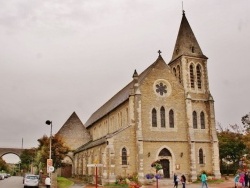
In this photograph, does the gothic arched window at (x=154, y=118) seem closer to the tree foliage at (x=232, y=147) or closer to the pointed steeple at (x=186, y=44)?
the pointed steeple at (x=186, y=44)

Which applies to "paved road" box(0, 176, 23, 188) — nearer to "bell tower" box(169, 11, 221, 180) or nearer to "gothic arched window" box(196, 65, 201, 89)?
"bell tower" box(169, 11, 221, 180)

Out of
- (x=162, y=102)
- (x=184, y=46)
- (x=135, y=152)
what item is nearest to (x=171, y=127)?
(x=162, y=102)

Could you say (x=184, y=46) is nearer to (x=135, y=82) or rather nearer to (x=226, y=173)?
(x=135, y=82)

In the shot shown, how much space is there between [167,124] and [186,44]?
11853 millimetres

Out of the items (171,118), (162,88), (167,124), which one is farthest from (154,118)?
(162,88)

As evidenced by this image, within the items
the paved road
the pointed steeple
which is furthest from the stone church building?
the paved road

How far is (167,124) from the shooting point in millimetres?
40250

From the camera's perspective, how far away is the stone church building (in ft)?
123

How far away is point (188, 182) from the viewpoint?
38.8 meters

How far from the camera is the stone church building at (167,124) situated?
3762 cm

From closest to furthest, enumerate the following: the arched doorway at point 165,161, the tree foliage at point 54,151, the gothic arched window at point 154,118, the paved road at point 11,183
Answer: the arched doorway at point 165,161, the gothic arched window at point 154,118, the paved road at point 11,183, the tree foliage at point 54,151

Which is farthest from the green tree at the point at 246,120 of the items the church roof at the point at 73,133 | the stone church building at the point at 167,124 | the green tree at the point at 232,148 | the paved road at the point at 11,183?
the paved road at the point at 11,183

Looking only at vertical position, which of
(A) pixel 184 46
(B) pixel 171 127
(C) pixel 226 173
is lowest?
(C) pixel 226 173

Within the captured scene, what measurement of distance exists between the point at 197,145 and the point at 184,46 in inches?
524
